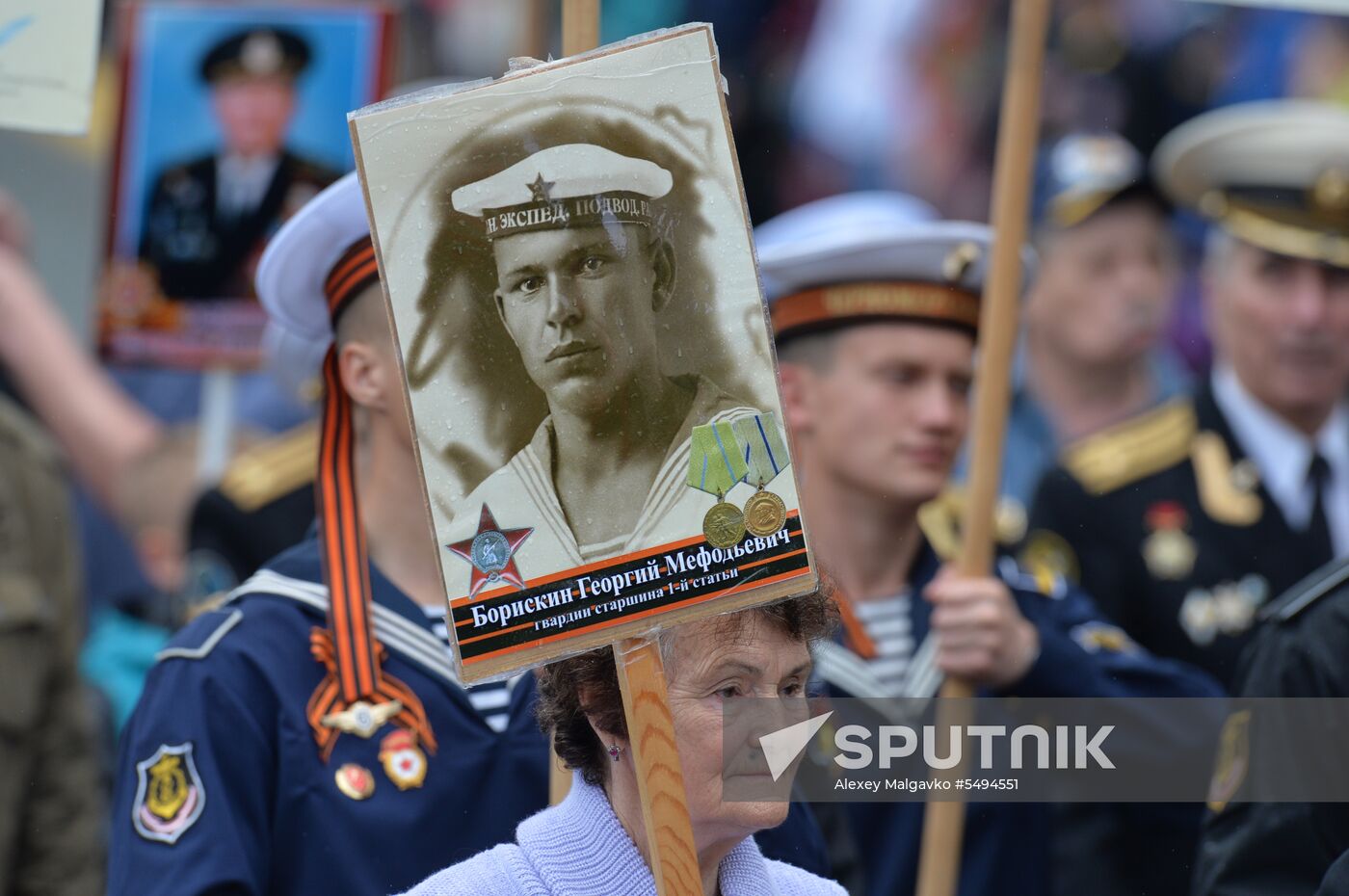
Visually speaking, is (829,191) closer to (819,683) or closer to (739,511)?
(819,683)

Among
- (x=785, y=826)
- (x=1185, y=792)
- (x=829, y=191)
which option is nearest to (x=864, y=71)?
(x=829, y=191)

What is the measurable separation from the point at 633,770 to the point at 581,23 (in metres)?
1.16

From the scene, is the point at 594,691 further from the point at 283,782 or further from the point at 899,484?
the point at 899,484

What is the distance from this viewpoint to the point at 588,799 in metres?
2.79

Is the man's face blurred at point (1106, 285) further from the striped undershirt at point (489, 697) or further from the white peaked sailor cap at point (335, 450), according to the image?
the striped undershirt at point (489, 697)

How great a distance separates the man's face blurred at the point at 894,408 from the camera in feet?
15.9

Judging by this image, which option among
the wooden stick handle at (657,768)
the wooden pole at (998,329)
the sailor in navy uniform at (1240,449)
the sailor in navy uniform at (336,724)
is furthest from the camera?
the sailor in navy uniform at (1240,449)

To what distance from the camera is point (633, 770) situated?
9.07 ft

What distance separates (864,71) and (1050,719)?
15.8 ft

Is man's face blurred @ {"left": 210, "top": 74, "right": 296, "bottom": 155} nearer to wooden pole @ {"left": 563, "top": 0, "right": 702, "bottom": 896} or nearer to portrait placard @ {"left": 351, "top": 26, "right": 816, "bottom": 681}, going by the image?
portrait placard @ {"left": 351, "top": 26, "right": 816, "bottom": 681}

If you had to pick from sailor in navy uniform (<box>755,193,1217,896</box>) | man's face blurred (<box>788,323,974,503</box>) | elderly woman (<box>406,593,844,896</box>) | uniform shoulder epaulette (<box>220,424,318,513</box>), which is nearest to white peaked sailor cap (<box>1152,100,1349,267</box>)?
sailor in navy uniform (<box>755,193,1217,896</box>)

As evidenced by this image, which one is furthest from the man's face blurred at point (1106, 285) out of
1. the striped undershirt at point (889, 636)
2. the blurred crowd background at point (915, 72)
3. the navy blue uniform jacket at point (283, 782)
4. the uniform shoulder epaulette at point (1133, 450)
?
the navy blue uniform jacket at point (283, 782)

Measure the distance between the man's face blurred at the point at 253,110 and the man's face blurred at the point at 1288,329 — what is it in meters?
2.78

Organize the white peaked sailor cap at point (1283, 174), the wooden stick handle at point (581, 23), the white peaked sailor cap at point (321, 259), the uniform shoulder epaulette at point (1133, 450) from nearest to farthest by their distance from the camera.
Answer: the wooden stick handle at point (581, 23) → the white peaked sailor cap at point (321, 259) → the white peaked sailor cap at point (1283, 174) → the uniform shoulder epaulette at point (1133, 450)
